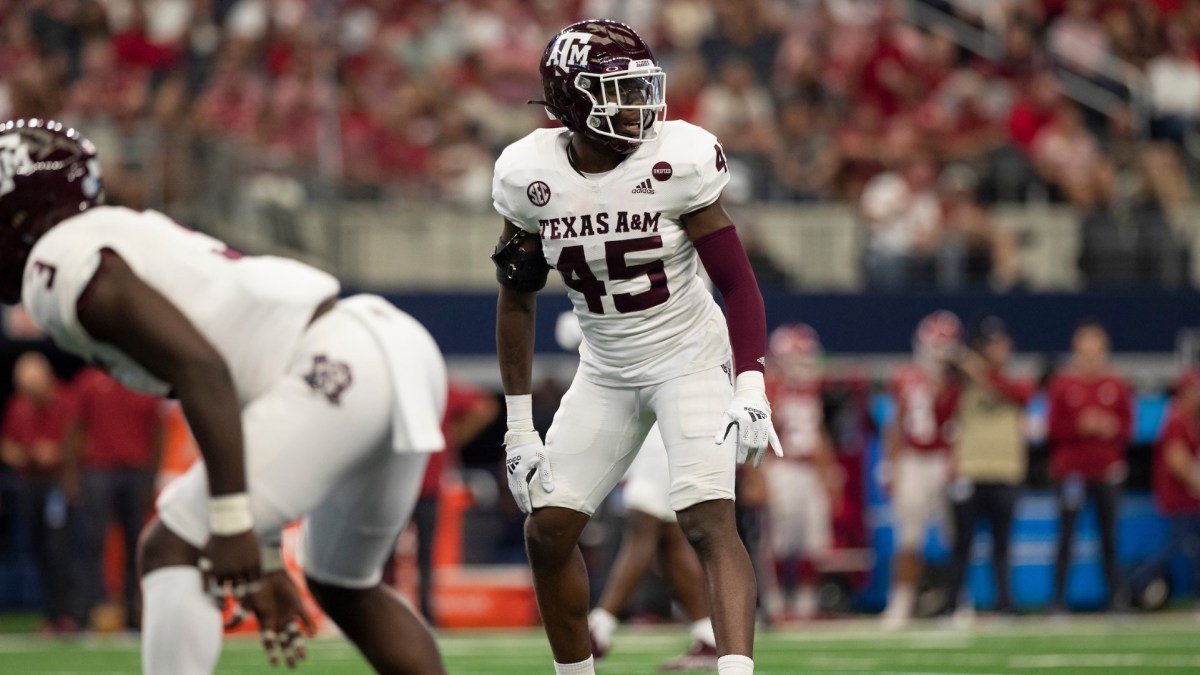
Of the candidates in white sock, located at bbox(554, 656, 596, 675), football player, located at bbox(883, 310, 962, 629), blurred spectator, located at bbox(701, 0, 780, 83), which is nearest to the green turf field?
football player, located at bbox(883, 310, 962, 629)

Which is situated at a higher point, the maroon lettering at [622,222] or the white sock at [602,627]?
the maroon lettering at [622,222]

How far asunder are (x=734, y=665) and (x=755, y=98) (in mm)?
11198

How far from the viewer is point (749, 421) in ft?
15.6

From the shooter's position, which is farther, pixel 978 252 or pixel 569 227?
pixel 978 252

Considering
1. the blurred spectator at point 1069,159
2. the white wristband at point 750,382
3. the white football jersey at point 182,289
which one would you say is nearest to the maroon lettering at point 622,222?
the white wristband at point 750,382

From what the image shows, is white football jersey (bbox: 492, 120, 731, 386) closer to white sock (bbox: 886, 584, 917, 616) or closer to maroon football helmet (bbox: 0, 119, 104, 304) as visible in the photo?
maroon football helmet (bbox: 0, 119, 104, 304)

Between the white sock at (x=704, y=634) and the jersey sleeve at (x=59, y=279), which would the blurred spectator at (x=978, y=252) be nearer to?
the white sock at (x=704, y=634)

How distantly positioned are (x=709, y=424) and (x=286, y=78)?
10.6m

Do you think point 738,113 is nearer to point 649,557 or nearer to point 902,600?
point 902,600

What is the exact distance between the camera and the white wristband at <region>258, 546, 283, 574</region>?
14.3ft

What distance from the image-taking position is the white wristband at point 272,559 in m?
4.35

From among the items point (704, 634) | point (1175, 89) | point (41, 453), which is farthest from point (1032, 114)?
point (704, 634)

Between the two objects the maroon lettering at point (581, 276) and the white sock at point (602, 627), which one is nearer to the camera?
the maroon lettering at point (581, 276)

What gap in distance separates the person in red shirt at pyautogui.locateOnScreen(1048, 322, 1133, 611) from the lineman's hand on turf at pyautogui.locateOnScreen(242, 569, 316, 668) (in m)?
8.76
